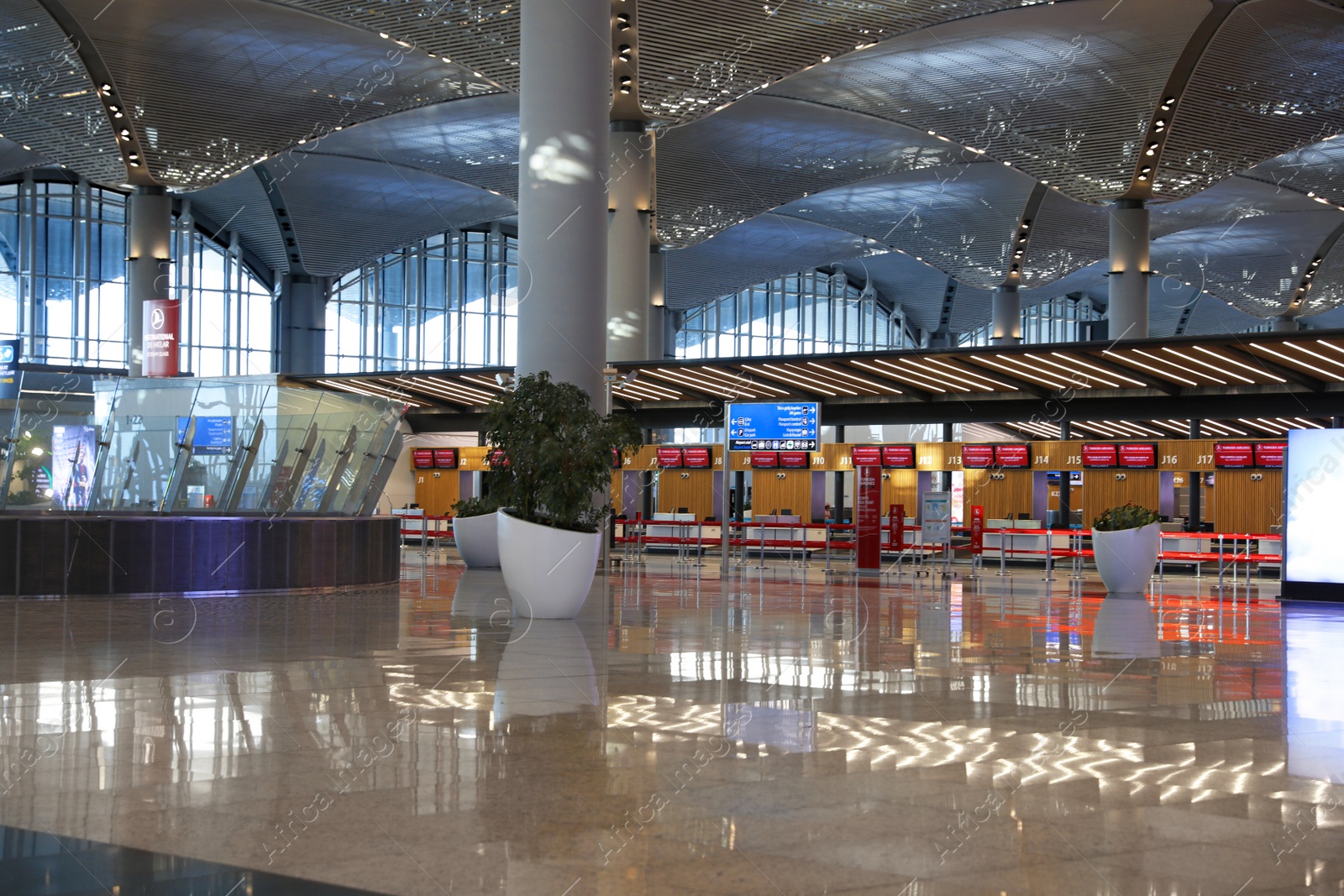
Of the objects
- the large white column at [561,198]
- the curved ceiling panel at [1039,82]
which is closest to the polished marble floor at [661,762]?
the large white column at [561,198]

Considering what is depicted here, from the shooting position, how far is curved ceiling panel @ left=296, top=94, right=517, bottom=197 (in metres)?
29.8

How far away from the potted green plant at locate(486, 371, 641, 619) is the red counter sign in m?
20.0

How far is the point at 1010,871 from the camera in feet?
11.5

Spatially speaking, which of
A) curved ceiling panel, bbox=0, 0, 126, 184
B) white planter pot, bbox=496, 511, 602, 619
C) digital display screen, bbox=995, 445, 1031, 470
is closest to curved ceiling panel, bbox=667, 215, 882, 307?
digital display screen, bbox=995, 445, 1031, 470

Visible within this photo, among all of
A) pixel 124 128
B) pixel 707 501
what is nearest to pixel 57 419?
pixel 124 128

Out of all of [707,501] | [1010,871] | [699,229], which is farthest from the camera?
[699,229]

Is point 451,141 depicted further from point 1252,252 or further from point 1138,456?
point 1252,252

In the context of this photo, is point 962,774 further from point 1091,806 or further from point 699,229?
point 699,229

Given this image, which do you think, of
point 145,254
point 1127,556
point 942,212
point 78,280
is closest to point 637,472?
point 145,254

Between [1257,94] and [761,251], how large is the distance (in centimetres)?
2395

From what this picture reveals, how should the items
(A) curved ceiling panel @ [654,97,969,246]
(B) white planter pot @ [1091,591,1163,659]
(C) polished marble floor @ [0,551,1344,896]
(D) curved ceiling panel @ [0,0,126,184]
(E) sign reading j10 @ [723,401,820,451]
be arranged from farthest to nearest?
(A) curved ceiling panel @ [654,97,969,246] < (D) curved ceiling panel @ [0,0,126,184] < (E) sign reading j10 @ [723,401,820,451] < (B) white planter pot @ [1091,591,1163,659] < (C) polished marble floor @ [0,551,1344,896]

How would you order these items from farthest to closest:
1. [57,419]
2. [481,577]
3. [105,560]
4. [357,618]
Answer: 1. [481,577]
2. [57,419]
3. [105,560]
4. [357,618]

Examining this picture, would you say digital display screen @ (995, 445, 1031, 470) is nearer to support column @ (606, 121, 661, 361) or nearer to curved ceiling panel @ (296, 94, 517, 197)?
support column @ (606, 121, 661, 361)

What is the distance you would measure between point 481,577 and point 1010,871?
1362cm
